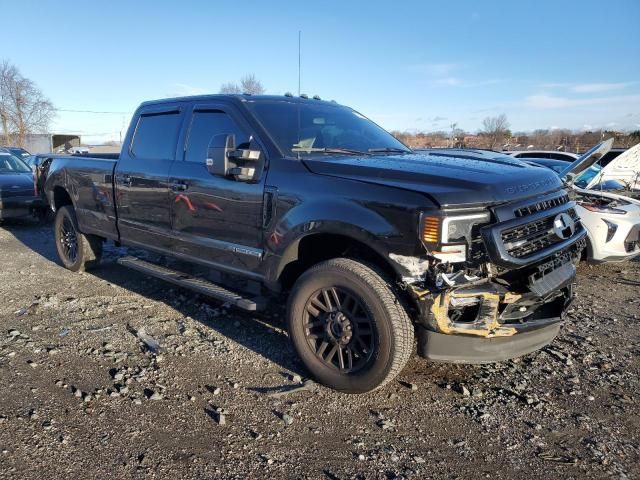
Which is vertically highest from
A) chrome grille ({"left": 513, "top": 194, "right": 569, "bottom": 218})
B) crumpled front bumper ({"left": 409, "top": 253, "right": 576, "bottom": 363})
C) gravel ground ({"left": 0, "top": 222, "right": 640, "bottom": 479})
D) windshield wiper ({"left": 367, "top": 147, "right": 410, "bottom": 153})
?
windshield wiper ({"left": 367, "top": 147, "right": 410, "bottom": 153})

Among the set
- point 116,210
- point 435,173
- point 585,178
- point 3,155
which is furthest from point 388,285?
point 3,155

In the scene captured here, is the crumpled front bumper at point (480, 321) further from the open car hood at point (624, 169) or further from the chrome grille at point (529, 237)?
the open car hood at point (624, 169)

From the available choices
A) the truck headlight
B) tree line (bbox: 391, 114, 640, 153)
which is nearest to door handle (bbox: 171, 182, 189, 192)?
the truck headlight

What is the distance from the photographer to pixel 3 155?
11.5 meters

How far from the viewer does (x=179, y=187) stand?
423cm

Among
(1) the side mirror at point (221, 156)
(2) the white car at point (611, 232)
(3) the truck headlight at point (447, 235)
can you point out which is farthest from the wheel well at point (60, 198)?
(2) the white car at point (611, 232)

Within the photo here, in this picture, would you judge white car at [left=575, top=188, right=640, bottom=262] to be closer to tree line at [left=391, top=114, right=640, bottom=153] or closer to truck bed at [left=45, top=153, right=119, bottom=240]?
truck bed at [left=45, top=153, right=119, bottom=240]

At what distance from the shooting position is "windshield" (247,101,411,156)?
12.4 ft

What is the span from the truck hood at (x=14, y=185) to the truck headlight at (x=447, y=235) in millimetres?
9798

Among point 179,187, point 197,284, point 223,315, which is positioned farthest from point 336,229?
point 223,315

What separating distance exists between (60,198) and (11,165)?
6.19 metres

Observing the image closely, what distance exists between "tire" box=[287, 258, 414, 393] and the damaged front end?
17 cm

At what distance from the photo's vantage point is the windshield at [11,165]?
1098cm

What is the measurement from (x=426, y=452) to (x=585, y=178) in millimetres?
6552
